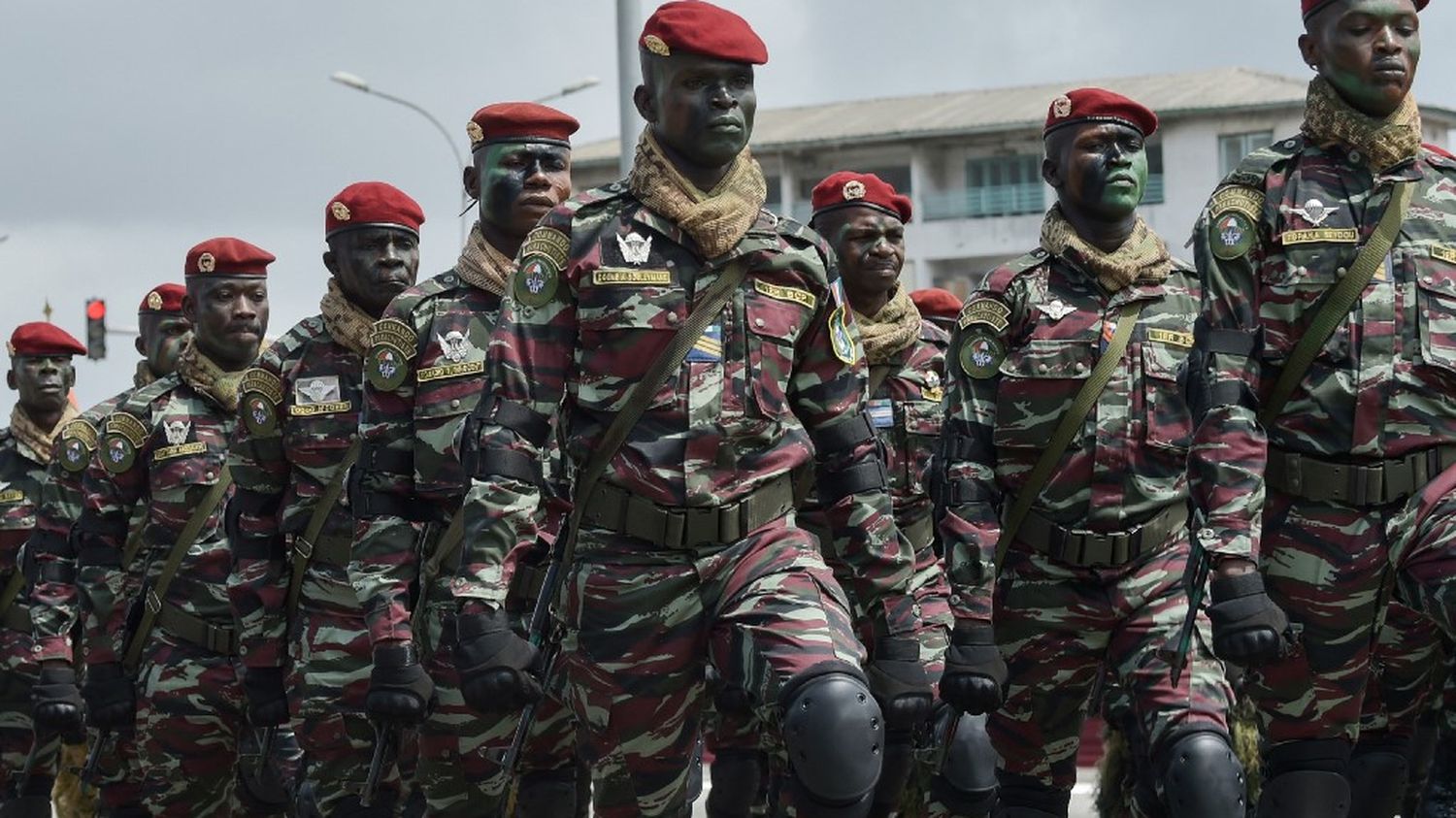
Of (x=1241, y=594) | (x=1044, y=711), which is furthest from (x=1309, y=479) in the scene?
(x=1044, y=711)

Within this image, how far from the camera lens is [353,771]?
10.1 metres

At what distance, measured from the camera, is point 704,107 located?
293 inches

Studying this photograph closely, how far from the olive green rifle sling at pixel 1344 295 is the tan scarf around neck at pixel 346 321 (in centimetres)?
398

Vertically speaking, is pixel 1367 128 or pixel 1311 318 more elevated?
pixel 1367 128

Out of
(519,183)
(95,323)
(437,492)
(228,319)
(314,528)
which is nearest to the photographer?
(437,492)

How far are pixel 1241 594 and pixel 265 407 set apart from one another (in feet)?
15.2

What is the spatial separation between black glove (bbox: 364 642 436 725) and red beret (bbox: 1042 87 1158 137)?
3022 mm

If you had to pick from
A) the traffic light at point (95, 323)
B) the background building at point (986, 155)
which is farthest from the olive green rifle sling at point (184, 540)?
the background building at point (986, 155)

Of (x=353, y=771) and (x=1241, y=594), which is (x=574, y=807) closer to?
(x=353, y=771)

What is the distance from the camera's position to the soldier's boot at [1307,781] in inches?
309

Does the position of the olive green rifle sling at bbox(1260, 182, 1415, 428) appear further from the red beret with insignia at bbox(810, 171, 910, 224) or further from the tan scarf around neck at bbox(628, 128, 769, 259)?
the red beret with insignia at bbox(810, 171, 910, 224)

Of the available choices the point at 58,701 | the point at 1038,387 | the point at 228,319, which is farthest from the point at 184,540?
the point at 1038,387

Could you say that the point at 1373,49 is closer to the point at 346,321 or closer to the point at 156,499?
the point at 346,321

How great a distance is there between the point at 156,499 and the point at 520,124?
3.22 meters
